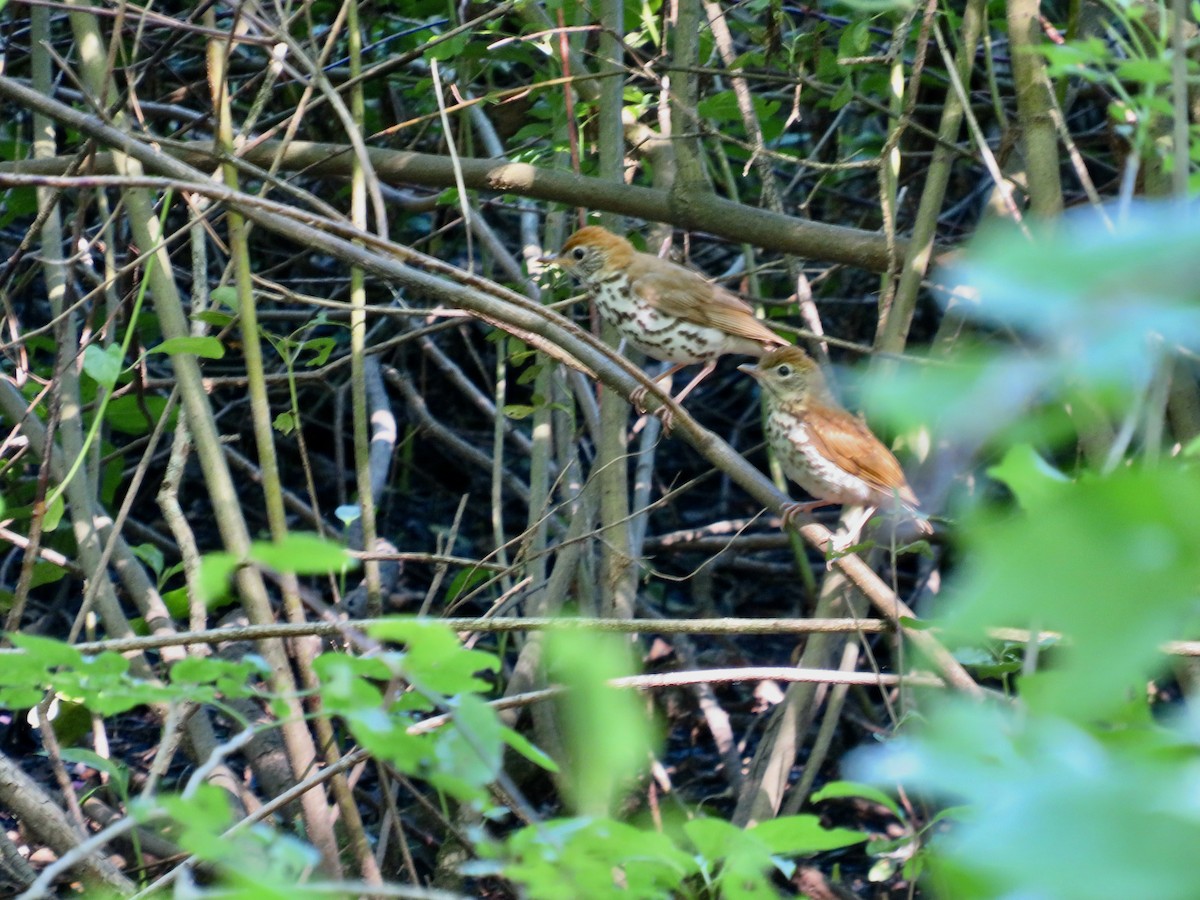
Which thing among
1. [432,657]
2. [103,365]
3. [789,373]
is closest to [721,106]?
[789,373]

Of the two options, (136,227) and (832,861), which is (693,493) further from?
(136,227)

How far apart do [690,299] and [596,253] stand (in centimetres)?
32

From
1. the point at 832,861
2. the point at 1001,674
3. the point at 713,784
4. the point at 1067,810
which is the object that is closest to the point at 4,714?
the point at 713,784

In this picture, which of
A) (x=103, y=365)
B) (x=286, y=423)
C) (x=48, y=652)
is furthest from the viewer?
(x=286, y=423)

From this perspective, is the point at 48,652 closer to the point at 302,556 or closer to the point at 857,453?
the point at 302,556

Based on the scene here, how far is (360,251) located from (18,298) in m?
3.54

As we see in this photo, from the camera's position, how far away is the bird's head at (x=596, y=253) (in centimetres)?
381

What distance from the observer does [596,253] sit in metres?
3.84

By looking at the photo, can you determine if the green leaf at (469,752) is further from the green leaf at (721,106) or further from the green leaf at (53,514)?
the green leaf at (721,106)

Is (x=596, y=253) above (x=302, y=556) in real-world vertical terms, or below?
below

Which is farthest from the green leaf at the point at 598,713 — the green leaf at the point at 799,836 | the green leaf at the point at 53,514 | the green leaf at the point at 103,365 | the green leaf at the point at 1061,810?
the green leaf at the point at 53,514

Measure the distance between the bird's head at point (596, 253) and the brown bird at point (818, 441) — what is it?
499mm

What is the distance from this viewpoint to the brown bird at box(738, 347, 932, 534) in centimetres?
373

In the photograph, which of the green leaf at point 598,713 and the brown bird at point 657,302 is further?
the brown bird at point 657,302
